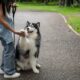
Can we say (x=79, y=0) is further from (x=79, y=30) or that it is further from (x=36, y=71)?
(x=36, y=71)

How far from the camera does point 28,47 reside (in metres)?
7.60

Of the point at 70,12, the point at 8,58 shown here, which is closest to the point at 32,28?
the point at 8,58

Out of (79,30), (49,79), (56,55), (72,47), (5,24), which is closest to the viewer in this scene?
(5,24)

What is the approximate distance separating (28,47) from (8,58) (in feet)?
1.61

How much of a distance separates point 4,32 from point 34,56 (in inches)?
36.6


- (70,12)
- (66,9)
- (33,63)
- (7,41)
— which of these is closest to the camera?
(7,41)

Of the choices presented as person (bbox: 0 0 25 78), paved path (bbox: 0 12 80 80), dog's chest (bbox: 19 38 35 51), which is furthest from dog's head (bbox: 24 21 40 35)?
paved path (bbox: 0 12 80 80)

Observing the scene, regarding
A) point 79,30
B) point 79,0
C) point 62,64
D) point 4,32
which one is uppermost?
point 4,32

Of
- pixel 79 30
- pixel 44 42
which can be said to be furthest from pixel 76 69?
pixel 79 30

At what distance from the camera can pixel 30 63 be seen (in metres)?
7.80

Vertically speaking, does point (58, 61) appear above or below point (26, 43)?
below

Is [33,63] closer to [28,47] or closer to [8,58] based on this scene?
[28,47]

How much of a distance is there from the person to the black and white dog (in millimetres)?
236

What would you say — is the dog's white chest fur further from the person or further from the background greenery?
Answer: the background greenery
